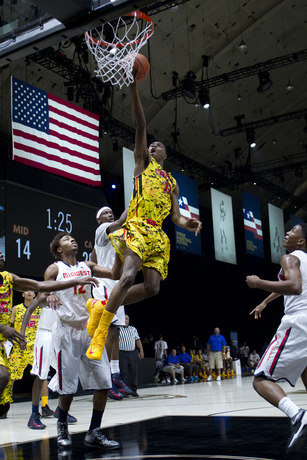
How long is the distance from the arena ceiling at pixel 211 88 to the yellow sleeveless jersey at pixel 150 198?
855 cm

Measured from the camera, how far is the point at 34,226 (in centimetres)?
883

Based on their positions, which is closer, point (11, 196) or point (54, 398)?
point (11, 196)

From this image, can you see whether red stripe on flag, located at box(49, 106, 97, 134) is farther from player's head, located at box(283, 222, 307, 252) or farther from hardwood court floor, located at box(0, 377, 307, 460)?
player's head, located at box(283, 222, 307, 252)

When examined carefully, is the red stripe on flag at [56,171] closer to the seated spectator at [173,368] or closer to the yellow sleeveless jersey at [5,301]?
the yellow sleeveless jersey at [5,301]

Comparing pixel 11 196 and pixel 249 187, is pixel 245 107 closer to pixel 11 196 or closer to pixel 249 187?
pixel 249 187

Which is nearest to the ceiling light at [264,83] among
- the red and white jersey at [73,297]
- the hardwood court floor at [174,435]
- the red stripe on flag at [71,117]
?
the red stripe on flag at [71,117]

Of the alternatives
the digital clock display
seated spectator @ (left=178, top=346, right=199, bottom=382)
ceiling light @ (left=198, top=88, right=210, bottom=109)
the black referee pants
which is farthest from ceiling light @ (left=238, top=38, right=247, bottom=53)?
the black referee pants

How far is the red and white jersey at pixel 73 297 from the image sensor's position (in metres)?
4.55

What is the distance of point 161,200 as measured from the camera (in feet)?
15.2

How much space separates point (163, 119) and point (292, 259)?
14.4m

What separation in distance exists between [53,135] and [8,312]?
617 centimetres

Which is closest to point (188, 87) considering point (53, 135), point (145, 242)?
point (53, 135)

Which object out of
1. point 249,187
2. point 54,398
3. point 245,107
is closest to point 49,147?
point 54,398

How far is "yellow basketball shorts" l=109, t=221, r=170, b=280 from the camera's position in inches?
169
